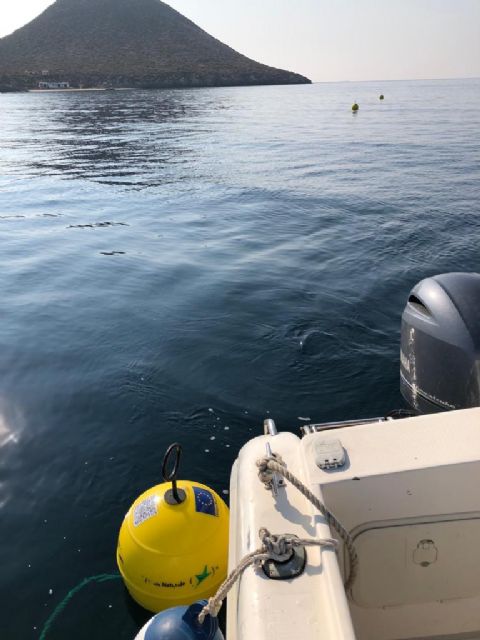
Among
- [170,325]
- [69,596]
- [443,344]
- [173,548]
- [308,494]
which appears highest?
[308,494]

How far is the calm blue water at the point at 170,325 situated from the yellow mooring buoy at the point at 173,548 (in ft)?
1.70

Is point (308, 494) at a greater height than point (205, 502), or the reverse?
point (308, 494)

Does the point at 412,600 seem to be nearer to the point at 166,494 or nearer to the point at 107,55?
the point at 166,494

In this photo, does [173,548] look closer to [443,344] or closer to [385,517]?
[385,517]

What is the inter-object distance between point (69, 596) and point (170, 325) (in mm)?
4095

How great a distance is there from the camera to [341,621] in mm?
1624

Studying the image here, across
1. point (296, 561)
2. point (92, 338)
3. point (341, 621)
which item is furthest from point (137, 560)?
point (92, 338)

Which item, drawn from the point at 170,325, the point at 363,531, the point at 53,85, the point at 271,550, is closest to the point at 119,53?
the point at 53,85

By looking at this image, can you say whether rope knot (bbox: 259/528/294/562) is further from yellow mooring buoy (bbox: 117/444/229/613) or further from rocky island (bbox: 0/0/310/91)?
rocky island (bbox: 0/0/310/91)

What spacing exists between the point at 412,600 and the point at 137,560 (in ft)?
4.90

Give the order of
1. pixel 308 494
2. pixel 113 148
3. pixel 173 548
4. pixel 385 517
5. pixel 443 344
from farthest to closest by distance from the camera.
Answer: pixel 113 148, pixel 443 344, pixel 173 548, pixel 385 517, pixel 308 494

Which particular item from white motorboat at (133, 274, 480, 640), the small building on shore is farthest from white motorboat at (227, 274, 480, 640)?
the small building on shore

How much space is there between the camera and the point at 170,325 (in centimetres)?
723

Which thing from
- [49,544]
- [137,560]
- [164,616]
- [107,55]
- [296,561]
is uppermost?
[107,55]
